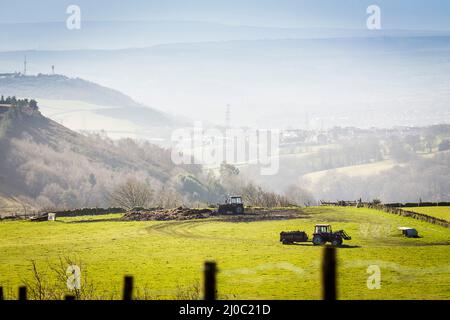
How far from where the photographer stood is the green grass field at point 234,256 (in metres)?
38.7

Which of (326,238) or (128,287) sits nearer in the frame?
(128,287)

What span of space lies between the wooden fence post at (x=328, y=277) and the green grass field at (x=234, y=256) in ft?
42.0

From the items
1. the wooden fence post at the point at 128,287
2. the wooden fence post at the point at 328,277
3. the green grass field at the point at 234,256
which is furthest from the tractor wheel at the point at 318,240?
the wooden fence post at the point at 328,277

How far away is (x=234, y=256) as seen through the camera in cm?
5266

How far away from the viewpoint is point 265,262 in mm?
49125

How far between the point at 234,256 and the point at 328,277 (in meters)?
41.6

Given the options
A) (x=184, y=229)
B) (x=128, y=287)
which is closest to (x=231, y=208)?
(x=184, y=229)

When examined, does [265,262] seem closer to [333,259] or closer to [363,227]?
[363,227]

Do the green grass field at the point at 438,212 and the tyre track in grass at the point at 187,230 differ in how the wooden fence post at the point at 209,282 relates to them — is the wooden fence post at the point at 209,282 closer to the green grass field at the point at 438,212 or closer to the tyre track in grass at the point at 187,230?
the tyre track in grass at the point at 187,230

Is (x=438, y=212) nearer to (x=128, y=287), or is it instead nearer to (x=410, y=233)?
(x=410, y=233)
